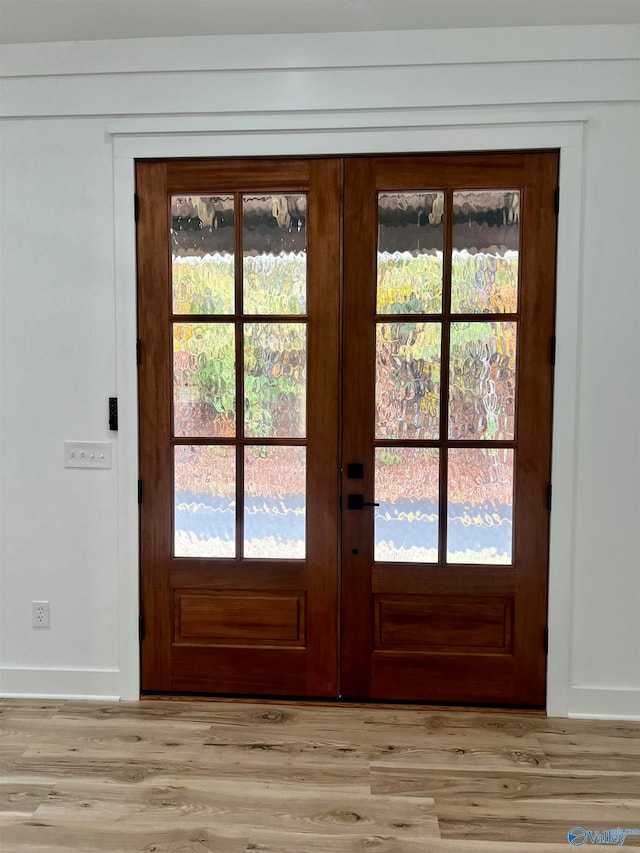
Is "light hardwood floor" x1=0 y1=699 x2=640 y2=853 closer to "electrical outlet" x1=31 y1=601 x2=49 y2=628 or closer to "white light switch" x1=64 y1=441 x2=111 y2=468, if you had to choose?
"electrical outlet" x1=31 y1=601 x2=49 y2=628

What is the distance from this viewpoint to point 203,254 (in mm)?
2621

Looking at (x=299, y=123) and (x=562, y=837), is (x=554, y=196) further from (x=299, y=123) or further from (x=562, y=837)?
(x=562, y=837)

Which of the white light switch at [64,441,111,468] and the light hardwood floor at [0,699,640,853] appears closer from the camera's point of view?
the light hardwood floor at [0,699,640,853]

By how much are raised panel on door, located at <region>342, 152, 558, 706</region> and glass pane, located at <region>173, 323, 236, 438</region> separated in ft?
1.66

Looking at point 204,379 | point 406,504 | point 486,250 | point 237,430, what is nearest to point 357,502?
point 406,504

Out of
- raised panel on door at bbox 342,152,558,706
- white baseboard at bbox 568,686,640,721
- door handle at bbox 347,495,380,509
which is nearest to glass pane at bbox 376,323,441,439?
raised panel on door at bbox 342,152,558,706

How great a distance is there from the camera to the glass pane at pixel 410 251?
2.55 meters

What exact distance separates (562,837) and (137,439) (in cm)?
210

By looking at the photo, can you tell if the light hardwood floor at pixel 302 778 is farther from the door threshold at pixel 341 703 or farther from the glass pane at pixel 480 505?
the glass pane at pixel 480 505

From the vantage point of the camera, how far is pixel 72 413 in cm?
267

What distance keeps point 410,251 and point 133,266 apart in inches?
46.2

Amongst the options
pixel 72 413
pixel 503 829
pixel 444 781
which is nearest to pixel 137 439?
pixel 72 413

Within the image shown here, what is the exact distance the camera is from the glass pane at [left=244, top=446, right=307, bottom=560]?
104 inches

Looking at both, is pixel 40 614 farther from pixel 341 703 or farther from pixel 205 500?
pixel 341 703
